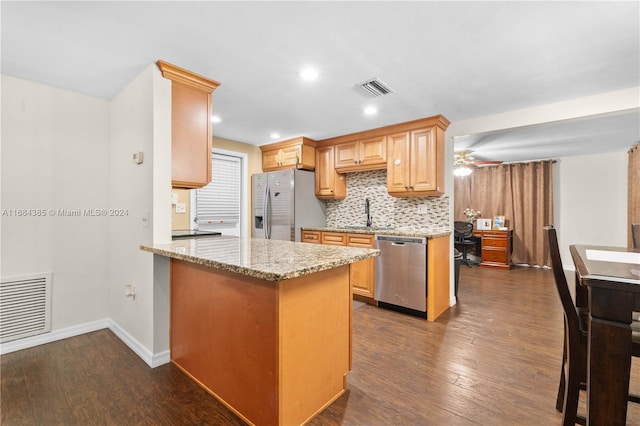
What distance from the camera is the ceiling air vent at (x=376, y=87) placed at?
242 cm

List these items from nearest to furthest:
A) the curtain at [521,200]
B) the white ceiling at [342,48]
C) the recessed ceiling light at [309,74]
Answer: the white ceiling at [342,48] → the recessed ceiling light at [309,74] → the curtain at [521,200]

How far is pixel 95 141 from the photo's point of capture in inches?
109

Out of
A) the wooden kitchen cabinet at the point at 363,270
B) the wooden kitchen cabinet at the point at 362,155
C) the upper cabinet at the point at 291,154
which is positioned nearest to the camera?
the wooden kitchen cabinet at the point at 363,270

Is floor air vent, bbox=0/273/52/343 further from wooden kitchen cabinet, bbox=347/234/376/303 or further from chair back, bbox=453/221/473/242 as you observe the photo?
chair back, bbox=453/221/473/242

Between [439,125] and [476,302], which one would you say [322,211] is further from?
[476,302]

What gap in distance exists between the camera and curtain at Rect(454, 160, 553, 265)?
5.75m

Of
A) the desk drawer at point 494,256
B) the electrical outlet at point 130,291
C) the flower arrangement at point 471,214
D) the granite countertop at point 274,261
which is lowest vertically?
the desk drawer at point 494,256

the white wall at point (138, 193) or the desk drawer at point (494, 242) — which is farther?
the desk drawer at point (494, 242)

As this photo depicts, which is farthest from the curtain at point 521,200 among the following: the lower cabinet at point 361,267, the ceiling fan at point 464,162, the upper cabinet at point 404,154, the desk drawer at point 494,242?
the lower cabinet at point 361,267

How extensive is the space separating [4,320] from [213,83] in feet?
8.31

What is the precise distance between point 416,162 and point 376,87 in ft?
4.12

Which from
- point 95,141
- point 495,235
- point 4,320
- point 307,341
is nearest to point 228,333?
point 307,341

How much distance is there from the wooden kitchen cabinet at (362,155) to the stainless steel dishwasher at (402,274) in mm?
1079

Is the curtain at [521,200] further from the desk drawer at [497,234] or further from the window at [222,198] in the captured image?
the window at [222,198]
